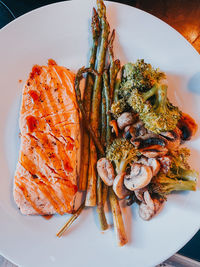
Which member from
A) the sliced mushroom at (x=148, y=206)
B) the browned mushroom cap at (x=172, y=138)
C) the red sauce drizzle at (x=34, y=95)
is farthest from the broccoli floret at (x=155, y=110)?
the red sauce drizzle at (x=34, y=95)

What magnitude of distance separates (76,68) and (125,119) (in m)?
1.39

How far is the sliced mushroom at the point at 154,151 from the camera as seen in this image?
307 centimetres

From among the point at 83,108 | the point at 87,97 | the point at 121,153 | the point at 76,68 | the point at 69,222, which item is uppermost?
the point at 76,68

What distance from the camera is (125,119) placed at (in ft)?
10.5

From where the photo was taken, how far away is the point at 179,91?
3.63 m

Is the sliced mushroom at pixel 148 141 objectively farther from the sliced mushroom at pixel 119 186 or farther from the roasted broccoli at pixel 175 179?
the sliced mushroom at pixel 119 186

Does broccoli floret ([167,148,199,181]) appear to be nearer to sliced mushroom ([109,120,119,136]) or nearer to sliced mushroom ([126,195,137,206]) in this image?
sliced mushroom ([126,195,137,206])

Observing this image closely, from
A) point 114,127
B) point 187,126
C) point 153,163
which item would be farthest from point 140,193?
point 187,126

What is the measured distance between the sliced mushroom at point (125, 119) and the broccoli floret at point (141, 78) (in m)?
0.32

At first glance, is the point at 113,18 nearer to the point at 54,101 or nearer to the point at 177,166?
the point at 54,101

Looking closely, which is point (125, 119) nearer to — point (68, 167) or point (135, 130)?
point (135, 130)

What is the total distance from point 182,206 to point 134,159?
44.7 inches

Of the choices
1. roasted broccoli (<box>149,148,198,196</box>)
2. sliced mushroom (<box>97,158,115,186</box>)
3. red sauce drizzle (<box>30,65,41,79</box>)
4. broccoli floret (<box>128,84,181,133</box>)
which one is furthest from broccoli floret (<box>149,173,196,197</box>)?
red sauce drizzle (<box>30,65,41,79</box>)

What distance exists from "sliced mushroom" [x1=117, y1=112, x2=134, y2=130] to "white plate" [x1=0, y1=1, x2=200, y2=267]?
0.99 m
